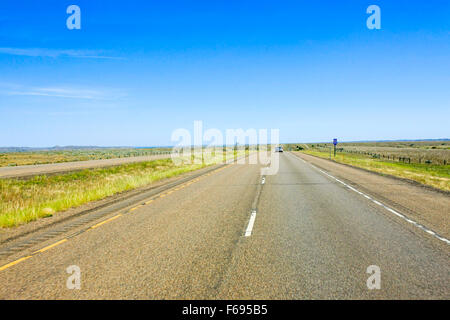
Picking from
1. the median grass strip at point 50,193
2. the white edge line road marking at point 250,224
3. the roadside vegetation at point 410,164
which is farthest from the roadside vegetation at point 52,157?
the roadside vegetation at point 410,164

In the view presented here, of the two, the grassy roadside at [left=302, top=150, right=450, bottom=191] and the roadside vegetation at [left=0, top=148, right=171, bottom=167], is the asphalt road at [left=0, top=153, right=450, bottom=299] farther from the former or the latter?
the roadside vegetation at [left=0, top=148, right=171, bottom=167]

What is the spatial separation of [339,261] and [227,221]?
3131 millimetres

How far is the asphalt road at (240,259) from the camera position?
3.66 meters

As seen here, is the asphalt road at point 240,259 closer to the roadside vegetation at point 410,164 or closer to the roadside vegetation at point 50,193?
the roadside vegetation at point 50,193

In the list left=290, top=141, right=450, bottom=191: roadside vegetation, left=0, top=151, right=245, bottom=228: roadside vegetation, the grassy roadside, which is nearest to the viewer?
left=0, top=151, right=245, bottom=228: roadside vegetation

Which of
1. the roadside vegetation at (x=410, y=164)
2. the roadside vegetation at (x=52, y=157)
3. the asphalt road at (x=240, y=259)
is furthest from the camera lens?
the roadside vegetation at (x=52, y=157)

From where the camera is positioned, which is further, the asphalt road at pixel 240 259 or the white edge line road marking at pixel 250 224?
the white edge line road marking at pixel 250 224

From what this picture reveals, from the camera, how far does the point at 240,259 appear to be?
4676 millimetres

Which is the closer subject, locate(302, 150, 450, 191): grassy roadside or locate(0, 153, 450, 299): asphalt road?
locate(0, 153, 450, 299): asphalt road

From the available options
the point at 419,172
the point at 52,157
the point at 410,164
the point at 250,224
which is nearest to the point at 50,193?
the point at 250,224

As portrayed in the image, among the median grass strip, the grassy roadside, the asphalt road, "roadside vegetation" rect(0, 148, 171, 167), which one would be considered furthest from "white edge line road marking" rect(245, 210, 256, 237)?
"roadside vegetation" rect(0, 148, 171, 167)

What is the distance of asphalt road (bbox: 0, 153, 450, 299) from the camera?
144 inches
